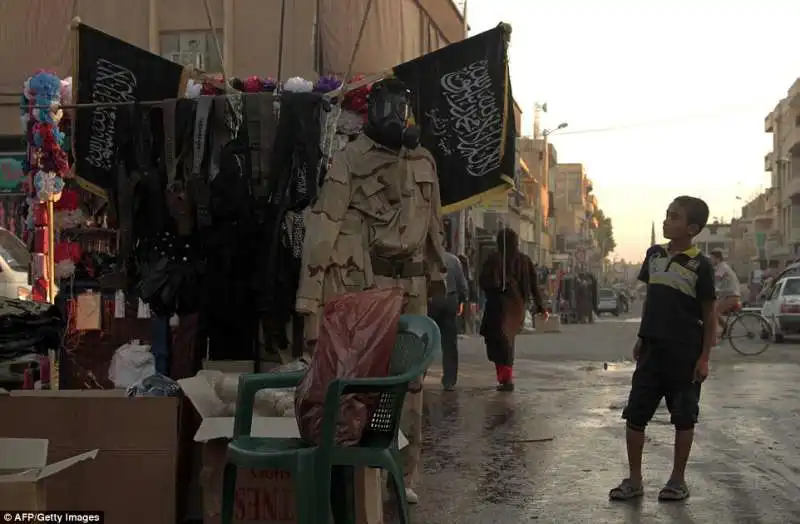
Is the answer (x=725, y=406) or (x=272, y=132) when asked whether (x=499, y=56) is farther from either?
(x=725, y=406)

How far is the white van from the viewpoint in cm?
1181

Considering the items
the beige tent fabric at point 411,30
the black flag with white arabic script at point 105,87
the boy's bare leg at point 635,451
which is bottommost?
the boy's bare leg at point 635,451

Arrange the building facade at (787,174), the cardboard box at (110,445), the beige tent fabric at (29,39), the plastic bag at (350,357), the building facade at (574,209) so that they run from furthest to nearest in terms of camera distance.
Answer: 1. the building facade at (574,209)
2. the building facade at (787,174)
3. the beige tent fabric at (29,39)
4. the cardboard box at (110,445)
5. the plastic bag at (350,357)

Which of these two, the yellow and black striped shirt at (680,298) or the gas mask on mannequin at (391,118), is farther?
the yellow and black striped shirt at (680,298)

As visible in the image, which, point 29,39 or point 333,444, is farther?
point 29,39

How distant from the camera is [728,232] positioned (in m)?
125

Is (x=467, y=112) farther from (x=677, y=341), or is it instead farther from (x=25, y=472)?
(x=25, y=472)

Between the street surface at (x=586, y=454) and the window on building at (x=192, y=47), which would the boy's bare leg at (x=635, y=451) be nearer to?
the street surface at (x=586, y=454)

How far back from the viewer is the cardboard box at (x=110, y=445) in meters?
3.84

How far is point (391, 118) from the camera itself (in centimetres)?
480

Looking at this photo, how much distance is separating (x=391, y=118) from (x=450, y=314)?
17.9 feet

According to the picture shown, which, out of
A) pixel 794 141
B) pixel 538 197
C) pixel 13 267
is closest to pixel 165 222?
pixel 13 267

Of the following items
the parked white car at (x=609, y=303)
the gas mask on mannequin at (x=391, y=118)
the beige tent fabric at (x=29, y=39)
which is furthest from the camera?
the parked white car at (x=609, y=303)

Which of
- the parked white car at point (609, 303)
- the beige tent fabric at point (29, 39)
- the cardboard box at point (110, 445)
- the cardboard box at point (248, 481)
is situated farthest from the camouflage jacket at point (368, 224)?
the parked white car at point (609, 303)
